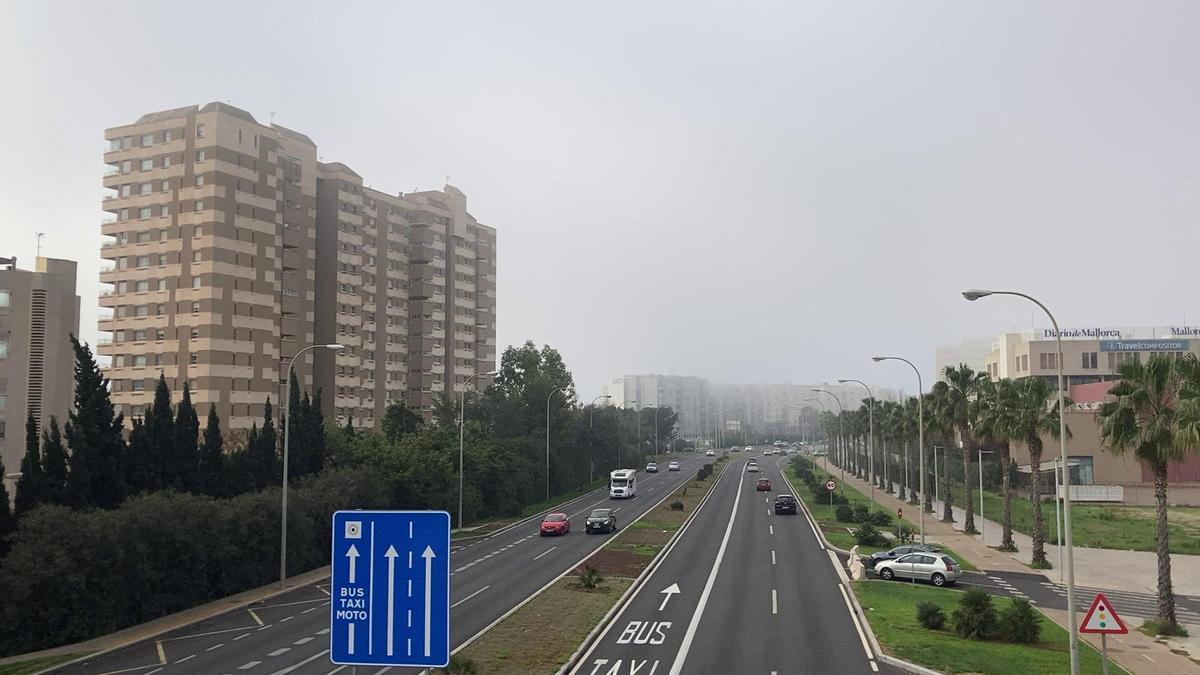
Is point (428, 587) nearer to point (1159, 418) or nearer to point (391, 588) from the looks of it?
point (391, 588)

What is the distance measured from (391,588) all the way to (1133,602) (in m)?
35.6

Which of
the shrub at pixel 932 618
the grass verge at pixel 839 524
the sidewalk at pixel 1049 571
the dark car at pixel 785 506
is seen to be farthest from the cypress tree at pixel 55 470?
the dark car at pixel 785 506

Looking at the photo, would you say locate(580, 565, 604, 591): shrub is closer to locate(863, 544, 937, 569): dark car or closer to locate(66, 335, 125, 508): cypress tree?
locate(863, 544, 937, 569): dark car

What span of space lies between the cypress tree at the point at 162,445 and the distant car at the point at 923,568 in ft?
103

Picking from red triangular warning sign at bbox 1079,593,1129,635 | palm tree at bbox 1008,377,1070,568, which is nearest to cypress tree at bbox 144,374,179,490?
red triangular warning sign at bbox 1079,593,1129,635

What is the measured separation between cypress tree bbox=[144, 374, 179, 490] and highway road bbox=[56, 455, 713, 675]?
7544mm

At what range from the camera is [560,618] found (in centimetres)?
2912

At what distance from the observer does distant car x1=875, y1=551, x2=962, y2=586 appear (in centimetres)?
3797

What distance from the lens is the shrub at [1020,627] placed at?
25906 mm

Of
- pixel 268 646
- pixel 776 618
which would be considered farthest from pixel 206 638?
pixel 776 618

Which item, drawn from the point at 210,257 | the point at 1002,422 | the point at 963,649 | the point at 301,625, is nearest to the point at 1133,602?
the point at 1002,422

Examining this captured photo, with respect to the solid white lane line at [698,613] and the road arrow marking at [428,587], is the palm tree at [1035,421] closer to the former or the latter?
the solid white lane line at [698,613]

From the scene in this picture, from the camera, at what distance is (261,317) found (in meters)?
82.5

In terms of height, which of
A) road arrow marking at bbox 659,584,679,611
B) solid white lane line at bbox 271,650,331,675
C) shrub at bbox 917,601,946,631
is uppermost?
shrub at bbox 917,601,946,631
